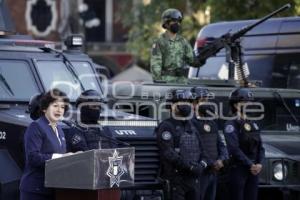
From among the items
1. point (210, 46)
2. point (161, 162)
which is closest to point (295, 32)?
point (210, 46)

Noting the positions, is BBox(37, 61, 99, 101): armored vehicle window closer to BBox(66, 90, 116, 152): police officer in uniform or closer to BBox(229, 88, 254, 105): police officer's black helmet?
BBox(66, 90, 116, 152): police officer in uniform

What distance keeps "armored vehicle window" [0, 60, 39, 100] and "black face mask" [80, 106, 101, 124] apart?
1263mm

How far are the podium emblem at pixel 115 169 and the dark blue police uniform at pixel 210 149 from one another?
1.72 metres

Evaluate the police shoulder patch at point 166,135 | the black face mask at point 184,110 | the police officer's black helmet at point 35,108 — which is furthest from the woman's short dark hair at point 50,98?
the black face mask at point 184,110

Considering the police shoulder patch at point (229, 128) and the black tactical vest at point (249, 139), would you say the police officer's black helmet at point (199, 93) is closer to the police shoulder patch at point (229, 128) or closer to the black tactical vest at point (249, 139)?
the police shoulder patch at point (229, 128)

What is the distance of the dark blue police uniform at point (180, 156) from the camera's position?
944 centimetres

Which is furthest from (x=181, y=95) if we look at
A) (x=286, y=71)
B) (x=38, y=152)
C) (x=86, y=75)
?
(x=286, y=71)

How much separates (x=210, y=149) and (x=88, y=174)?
2.24m

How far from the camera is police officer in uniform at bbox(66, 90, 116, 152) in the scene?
8.81m

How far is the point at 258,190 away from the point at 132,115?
1637 millimetres

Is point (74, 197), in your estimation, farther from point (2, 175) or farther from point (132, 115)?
point (132, 115)

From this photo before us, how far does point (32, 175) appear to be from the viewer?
8.27 meters

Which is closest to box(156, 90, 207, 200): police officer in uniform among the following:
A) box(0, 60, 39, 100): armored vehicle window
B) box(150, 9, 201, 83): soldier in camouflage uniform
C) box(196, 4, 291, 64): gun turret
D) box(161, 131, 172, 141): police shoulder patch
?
box(161, 131, 172, 141): police shoulder patch

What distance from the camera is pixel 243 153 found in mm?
10094
